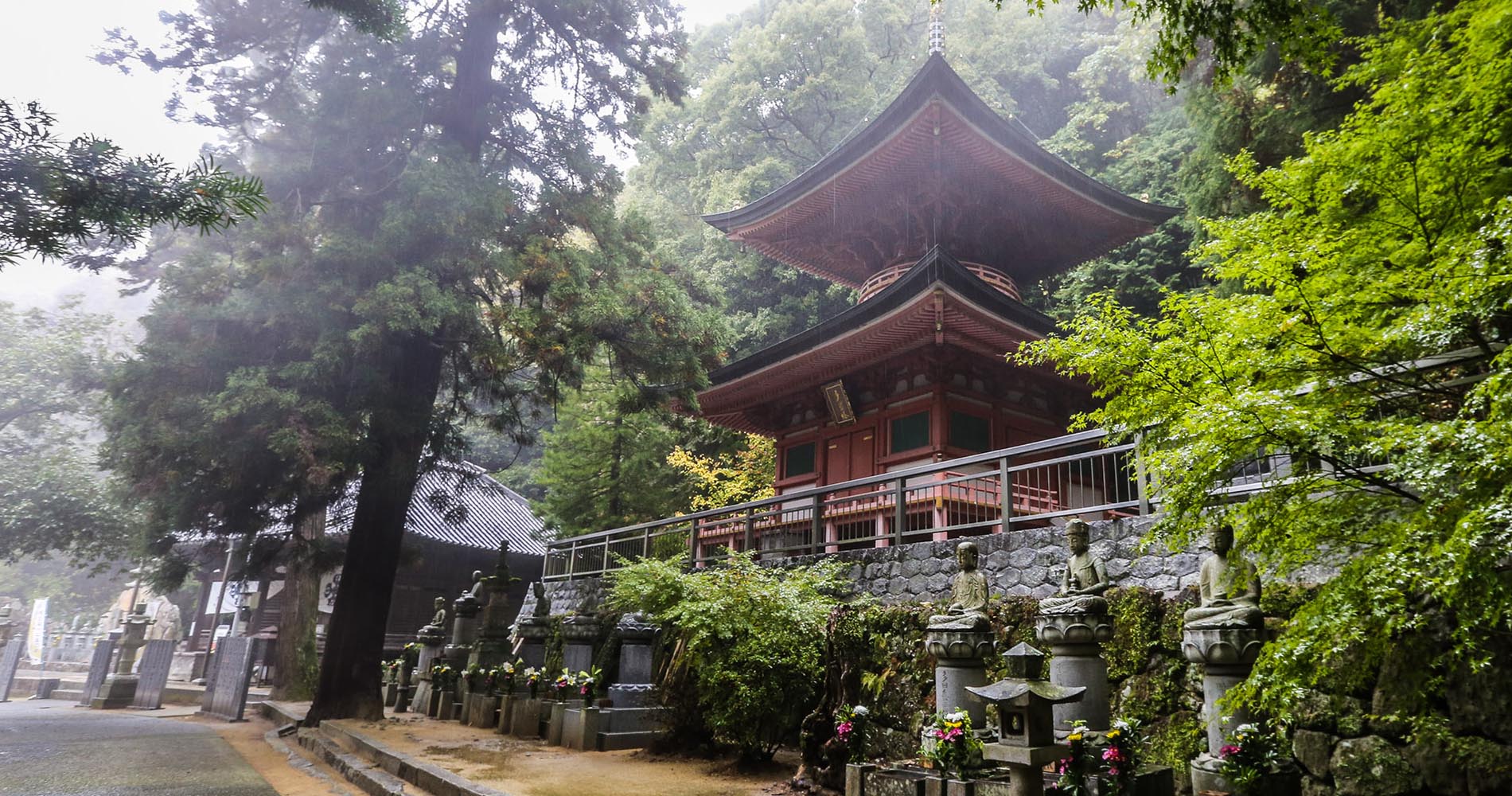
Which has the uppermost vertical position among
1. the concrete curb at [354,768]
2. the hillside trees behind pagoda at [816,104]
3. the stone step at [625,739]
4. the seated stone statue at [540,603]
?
the hillside trees behind pagoda at [816,104]

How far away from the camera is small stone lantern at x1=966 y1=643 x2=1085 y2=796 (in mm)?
5062

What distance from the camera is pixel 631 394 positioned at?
43.5 feet

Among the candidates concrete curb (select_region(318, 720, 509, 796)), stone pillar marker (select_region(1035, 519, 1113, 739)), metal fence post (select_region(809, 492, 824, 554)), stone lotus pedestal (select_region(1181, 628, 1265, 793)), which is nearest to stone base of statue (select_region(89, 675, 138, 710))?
concrete curb (select_region(318, 720, 509, 796))

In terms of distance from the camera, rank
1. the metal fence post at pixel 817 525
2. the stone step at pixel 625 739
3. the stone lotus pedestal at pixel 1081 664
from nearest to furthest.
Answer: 1. the stone lotus pedestal at pixel 1081 664
2. the stone step at pixel 625 739
3. the metal fence post at pixel 817 525

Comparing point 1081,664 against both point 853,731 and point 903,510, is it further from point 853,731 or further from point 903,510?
point 903,510

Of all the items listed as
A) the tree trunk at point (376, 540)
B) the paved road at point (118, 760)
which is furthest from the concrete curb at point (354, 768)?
the tree trunk at point (376, 540)

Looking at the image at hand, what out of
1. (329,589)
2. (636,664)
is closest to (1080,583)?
(636,664)

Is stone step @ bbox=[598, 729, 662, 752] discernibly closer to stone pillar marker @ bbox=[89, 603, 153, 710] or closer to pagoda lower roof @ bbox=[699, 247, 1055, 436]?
pagoda lower roof @ bbox=[699, 247, 1055, 436]

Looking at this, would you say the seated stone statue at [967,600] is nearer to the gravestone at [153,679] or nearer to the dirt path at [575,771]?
the dirt path at [575,771]

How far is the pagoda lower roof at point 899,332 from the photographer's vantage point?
11.4m

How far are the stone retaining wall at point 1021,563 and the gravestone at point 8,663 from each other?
1983cm

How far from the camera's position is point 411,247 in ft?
37.0

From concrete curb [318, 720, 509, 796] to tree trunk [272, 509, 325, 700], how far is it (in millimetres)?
8755

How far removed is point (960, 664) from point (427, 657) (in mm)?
11176
